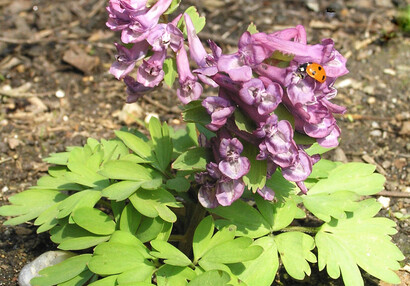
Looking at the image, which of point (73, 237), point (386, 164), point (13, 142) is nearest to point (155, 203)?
point (73, 237)

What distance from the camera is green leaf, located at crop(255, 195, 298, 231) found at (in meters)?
3.09

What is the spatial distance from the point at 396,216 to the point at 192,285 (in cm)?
192

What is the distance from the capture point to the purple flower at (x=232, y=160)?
2571 mm

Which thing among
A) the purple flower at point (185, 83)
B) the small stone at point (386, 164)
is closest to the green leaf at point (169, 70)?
the purple flower at point (185, 83)

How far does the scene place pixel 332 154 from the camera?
449 cm

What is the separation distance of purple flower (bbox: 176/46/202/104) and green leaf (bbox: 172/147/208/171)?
29cm

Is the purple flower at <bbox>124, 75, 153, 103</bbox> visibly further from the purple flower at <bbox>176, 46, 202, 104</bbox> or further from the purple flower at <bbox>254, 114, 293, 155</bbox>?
the purple flower at <bbox>254, 114, 293, 155</bbox>

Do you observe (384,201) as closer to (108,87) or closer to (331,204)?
(331,204)

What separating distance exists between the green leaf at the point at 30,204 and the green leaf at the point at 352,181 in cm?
174

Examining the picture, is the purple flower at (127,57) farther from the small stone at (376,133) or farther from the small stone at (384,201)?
the small stone at (376,133)

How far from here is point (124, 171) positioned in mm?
3098

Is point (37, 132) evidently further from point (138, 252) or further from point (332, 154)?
point (332, 154)

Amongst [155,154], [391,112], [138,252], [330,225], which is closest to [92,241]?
[138,252]

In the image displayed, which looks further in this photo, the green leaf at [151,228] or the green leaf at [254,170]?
the green leaf at [151,228]
